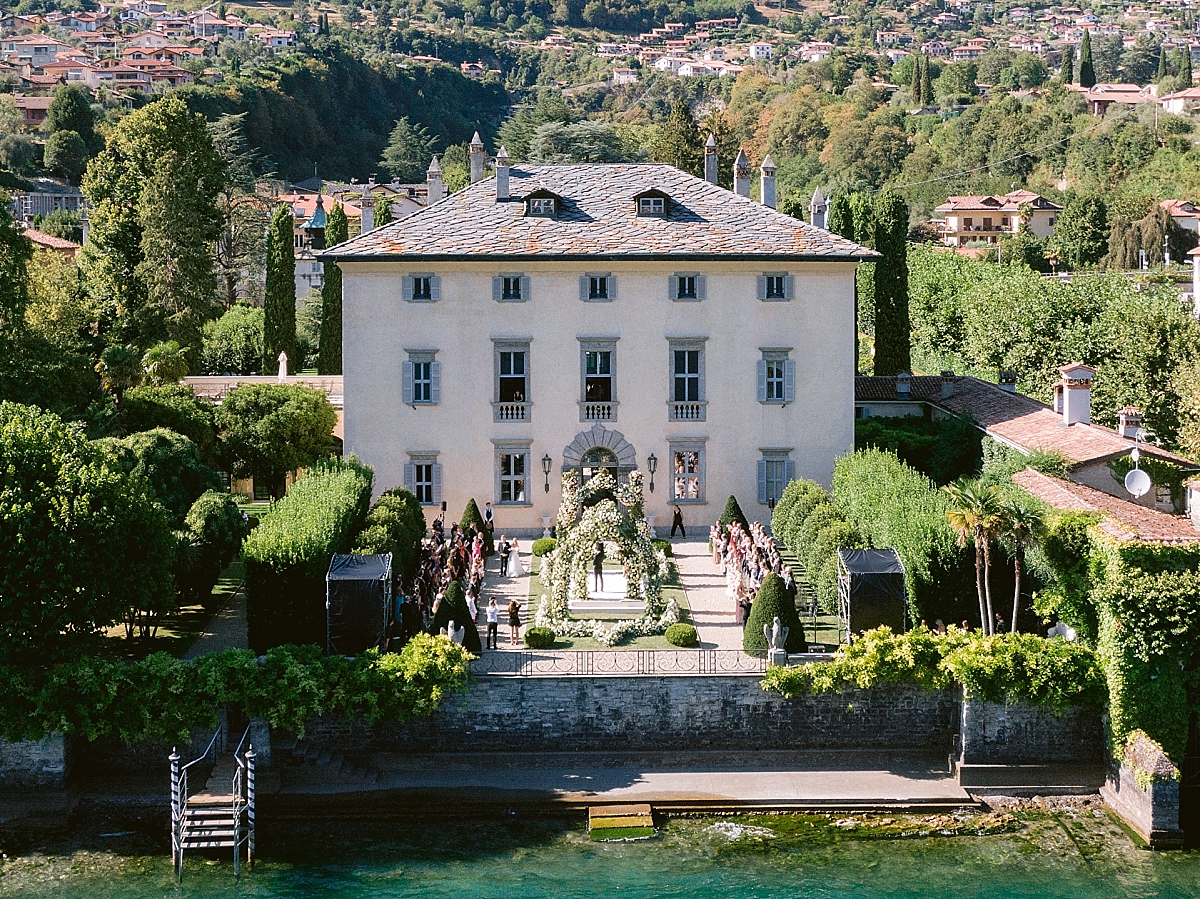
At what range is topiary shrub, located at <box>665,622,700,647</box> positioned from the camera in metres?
38.0

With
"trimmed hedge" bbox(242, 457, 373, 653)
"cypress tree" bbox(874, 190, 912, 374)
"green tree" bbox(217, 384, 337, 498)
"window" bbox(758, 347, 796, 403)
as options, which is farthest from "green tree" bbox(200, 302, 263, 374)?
"trimmed hedge" bbox(242, 457, 373, 653)

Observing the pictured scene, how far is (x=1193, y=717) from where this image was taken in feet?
108

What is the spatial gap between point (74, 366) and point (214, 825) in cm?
1990

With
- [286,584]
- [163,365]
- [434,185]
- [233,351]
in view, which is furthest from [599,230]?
[233,351]

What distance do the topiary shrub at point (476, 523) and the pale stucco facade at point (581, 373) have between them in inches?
71.4

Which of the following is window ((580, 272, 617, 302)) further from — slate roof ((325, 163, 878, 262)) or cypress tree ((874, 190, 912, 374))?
cypress tree ((874, 190, 912, 374))

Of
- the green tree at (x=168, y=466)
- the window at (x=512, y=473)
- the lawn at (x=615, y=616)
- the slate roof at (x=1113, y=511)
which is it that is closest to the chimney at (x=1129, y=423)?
the slate roof at (x=1113, y=511)

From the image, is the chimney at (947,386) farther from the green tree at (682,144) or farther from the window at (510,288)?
the green tree at (682,144)

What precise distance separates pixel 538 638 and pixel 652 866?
8636 millimetres

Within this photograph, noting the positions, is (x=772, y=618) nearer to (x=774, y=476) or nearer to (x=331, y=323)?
(x=774, y=476)

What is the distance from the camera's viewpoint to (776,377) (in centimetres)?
5056

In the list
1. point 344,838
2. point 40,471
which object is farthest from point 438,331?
point 344,838

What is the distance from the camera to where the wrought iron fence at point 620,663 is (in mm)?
35250

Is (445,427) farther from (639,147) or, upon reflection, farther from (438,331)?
(639,147)
